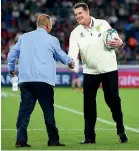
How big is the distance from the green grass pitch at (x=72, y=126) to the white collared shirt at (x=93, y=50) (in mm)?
1360

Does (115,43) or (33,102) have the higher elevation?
(115,43)

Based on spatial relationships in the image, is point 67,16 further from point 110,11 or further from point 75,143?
point 75,143

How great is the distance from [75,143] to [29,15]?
1192 inches

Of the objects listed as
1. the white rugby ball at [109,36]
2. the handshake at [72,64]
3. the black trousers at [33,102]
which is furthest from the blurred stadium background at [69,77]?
the white rugby ball at [109,36]

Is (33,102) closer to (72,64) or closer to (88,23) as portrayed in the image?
(72,64)

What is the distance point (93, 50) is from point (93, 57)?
12 centimetres

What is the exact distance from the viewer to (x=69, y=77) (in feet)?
118

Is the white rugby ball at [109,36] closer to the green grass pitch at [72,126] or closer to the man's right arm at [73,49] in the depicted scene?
the man's right arm at [73,49]

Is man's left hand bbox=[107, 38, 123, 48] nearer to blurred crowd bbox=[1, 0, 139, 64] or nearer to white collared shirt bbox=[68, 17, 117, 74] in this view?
white collared shirt bbox=[68, 17, 117, 74]

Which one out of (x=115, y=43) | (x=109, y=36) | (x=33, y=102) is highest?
(x=109, y=36)

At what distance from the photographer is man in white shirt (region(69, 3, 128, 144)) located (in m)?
12.7

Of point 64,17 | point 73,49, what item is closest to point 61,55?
point 73,49

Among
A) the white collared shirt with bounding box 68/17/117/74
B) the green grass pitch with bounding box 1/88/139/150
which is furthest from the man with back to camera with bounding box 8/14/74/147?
the white collared shirt with bounding box 68/17/117/74

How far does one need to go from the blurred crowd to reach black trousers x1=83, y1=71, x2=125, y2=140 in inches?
1020
